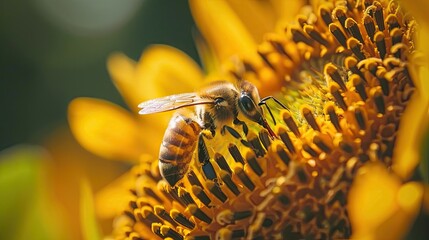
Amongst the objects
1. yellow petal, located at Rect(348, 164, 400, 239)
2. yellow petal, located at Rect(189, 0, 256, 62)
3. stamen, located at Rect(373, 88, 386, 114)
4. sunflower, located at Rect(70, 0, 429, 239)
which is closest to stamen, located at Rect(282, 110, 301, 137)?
sunflower, located at Rect(70, 0, 429, 239)

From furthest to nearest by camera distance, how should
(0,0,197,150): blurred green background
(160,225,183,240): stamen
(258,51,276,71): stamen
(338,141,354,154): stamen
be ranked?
1. (0,0,197,150): blurred green background
2. (258,51,276,71): stamen
3. (160,225,183,240): stamen
4. (338,141,354,154): stamen

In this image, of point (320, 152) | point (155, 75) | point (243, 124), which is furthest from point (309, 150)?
point (155, 75)

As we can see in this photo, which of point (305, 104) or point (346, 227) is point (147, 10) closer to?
point (305, 104)

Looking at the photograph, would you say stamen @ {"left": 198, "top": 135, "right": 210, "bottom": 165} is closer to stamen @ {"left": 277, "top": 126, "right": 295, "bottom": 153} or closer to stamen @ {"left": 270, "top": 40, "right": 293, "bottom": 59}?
stamen @ {"left": 277, "top": 126, "right": 295, "bottom": 153}

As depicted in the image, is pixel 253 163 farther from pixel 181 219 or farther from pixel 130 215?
pixel 130 215

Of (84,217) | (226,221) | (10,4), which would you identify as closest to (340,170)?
(226,221)

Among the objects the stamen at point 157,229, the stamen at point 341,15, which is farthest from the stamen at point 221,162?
the stamen at point 341,15
